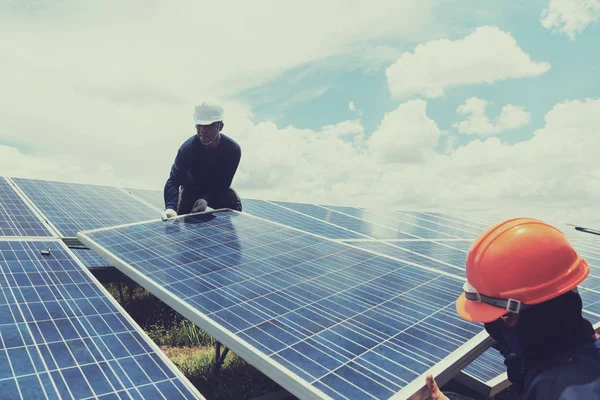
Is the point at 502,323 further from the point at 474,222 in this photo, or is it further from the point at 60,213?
Answer: the point at 474,222

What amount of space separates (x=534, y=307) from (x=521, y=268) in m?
0.26

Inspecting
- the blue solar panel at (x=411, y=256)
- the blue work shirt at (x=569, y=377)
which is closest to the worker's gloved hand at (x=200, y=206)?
the blue solar panel at (x=411, y=256)

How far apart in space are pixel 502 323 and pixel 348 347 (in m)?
1.41

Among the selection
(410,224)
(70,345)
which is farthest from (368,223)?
(70,345)

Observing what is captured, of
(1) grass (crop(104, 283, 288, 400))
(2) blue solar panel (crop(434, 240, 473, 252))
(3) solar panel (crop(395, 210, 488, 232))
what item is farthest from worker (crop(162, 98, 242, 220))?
(3) solar panel (crop(395, 210, 488, 232))

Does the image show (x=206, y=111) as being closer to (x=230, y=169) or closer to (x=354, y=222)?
(x=230, y=169)

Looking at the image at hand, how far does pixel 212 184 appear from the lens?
9469 millimetres

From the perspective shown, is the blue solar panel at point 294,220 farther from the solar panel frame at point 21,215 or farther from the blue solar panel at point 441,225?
the solar panel frame at point 21,215

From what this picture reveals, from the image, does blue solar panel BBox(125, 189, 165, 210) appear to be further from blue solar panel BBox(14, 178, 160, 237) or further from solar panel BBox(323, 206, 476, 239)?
solar panel BBox(323, 206, 476, 239)

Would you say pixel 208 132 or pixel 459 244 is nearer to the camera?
pixel 208 132

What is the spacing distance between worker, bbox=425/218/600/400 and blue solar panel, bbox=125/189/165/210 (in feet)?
39.0

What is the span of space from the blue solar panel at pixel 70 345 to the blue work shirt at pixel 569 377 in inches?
101

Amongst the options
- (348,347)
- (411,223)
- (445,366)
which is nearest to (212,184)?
(348,347)

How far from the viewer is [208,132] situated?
Answer: 861cm
